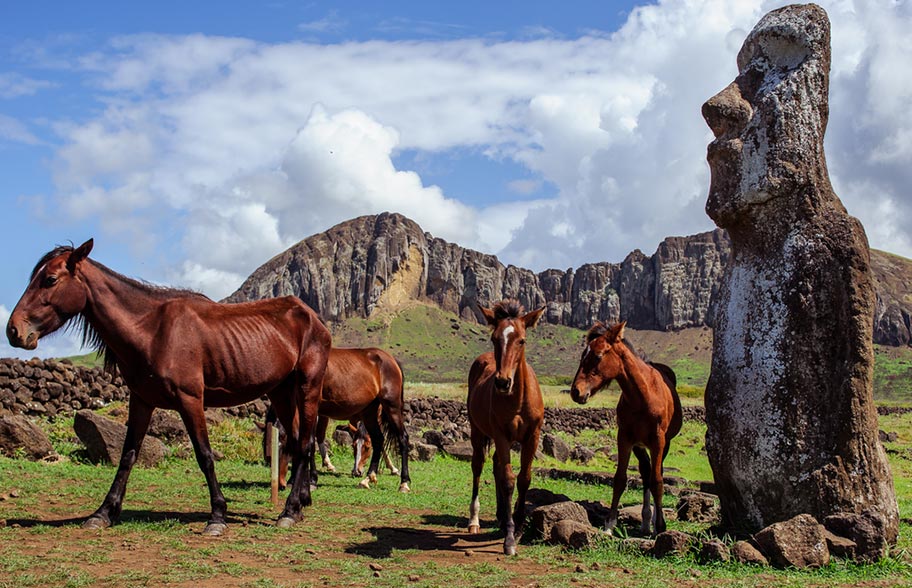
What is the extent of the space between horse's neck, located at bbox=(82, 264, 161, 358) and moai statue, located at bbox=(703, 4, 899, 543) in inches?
267

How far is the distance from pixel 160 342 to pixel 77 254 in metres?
1.35

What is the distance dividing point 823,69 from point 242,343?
7773 mm

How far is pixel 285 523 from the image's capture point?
10383 millimetres

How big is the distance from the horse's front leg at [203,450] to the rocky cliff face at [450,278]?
158244 millimetres

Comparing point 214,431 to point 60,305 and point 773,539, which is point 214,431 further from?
point 773,539

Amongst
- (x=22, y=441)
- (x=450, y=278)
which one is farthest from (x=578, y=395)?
(x=450, y=278)

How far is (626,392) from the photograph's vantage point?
10984mm

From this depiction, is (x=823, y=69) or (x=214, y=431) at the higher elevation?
(x=823, y=69)

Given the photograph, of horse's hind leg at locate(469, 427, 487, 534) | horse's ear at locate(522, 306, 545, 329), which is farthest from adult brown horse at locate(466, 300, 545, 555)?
horse's hind leg at locate(469, 427, 487, 534)

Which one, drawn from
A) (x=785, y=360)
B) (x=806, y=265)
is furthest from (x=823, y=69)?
(x=785, y=360)

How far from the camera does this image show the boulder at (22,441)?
14.8 m

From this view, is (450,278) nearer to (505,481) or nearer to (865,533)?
(505,481)

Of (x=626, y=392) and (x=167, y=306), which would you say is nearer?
(x=167, y=306)

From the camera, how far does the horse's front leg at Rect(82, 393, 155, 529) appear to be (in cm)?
963
